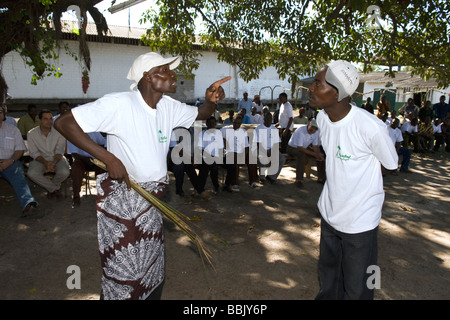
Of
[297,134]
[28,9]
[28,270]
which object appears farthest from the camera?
[297,134]

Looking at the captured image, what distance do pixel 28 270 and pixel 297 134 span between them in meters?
5.53

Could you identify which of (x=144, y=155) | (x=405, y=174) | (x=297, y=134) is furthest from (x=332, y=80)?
(x=405, y=174)

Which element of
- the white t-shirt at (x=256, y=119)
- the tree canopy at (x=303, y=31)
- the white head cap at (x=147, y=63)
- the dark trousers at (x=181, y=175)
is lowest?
the dark trousers at (x=181, y=175)

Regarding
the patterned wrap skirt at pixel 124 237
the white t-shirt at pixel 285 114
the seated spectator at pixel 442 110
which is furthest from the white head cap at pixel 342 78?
the seated spectator at pixel 442 110

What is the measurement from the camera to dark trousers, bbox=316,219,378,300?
2748 millimetres

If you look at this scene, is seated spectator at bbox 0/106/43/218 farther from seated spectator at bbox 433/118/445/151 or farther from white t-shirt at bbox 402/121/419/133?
seated spectator at bbox 433/118/445/151

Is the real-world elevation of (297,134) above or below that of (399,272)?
above

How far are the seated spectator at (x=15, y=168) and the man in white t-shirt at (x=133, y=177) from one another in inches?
142

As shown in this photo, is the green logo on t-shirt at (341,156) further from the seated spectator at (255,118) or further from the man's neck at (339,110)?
the seated spectator at (255,118)

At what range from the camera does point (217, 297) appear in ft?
12.0

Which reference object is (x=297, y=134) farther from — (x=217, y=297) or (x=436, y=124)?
(x=436, y=124)

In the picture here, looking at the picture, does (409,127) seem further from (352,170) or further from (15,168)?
(15,168)

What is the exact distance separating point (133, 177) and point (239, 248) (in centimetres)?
252

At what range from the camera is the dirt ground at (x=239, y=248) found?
150 inches
